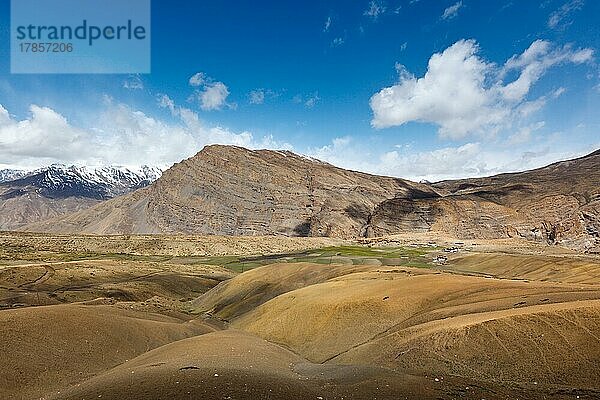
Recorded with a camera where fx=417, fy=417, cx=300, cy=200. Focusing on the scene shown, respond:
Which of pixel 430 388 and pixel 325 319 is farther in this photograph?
pixel 325 319

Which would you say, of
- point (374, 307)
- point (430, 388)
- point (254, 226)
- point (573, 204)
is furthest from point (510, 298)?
point (573, 204)

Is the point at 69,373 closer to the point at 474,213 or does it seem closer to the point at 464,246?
the point at 464,246

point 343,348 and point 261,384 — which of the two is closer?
point 261,384

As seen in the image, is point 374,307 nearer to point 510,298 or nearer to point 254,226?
point 510,298

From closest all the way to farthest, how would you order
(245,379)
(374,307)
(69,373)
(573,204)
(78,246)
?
(245,379)
(69,373)
(374,307)
(78,246)
(573,204)

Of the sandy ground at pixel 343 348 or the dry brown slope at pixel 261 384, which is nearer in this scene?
the dry brown slope at pixel 261 384

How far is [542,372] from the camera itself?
15484 millimetres

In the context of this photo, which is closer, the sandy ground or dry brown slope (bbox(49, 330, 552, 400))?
dry brown slope (bbox(49, 330, 552, 400))

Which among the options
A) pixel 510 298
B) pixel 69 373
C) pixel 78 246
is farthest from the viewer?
pixel 78 246

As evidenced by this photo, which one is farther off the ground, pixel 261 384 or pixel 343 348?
pixel 261 384

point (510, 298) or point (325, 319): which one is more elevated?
point (510, 298)

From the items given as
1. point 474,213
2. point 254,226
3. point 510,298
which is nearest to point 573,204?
point 474,213

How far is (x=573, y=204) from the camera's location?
6895 inches

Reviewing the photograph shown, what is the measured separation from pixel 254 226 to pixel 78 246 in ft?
242
